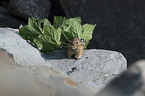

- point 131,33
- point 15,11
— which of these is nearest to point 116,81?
point 131,33

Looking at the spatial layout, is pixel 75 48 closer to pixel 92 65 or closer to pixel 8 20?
pixel 92 65

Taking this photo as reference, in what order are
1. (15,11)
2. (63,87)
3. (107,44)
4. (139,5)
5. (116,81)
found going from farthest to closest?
(15,11)
(107,44)
(139,5)
(63,87)
(116,81)

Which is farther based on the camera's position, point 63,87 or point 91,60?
point 91,60

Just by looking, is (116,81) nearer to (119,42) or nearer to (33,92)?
(33,92)

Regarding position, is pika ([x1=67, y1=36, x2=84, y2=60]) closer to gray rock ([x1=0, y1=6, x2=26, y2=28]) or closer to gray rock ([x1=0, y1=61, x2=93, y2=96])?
gray rock ([x1=0, y1=61, x2=93, y2=96])

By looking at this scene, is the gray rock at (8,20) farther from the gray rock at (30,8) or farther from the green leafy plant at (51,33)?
the green leafy plant at (51,33)

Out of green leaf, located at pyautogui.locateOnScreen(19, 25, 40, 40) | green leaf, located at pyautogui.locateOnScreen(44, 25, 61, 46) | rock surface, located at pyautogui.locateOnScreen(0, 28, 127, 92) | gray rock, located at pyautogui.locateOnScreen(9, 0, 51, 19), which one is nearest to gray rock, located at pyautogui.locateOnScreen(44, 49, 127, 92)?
rock surface, located at pyautogui.locateOnScreen(0, 28, 127, 92)
